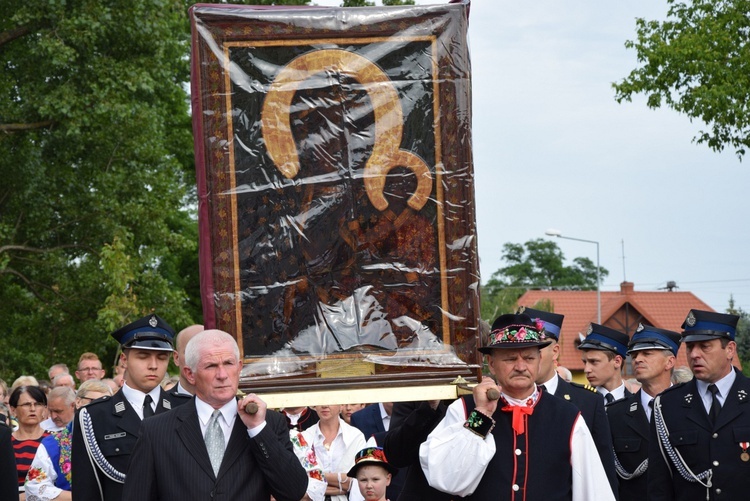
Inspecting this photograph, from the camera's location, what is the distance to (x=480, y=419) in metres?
5.36

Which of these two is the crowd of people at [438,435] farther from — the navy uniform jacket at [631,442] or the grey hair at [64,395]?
the grey hair at [64,395]

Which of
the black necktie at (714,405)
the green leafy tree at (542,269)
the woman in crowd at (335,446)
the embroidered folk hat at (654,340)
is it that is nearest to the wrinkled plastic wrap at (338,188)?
the black necktie at (714,405)

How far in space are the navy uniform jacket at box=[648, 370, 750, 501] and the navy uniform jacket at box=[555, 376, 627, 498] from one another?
31.3 inches

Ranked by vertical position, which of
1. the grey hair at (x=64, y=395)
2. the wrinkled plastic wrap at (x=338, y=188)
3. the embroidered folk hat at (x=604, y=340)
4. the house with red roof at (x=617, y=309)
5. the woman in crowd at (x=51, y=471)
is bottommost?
the house with red roof at (x=617, y=309)

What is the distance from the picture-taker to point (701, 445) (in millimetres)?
7648

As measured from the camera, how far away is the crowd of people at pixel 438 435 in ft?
16.9

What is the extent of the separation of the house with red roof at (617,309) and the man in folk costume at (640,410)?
147 feet

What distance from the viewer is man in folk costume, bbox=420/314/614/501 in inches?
209

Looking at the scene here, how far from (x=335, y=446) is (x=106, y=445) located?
12.4ft

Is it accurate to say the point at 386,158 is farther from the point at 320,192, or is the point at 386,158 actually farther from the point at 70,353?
the point at 70,353

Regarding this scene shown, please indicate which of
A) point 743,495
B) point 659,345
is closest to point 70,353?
point 659,345

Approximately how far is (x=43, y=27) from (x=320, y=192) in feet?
51.9

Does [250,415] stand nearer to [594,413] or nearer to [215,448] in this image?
[215,448]

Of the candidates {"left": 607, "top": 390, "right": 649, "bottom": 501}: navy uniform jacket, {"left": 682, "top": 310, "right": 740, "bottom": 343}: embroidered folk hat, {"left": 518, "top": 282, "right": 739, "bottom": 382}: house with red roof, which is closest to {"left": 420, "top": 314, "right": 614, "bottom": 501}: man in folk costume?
{"left": 682, "top": 310, "right": 740, "bottom": 343}: embroidered folk hat
